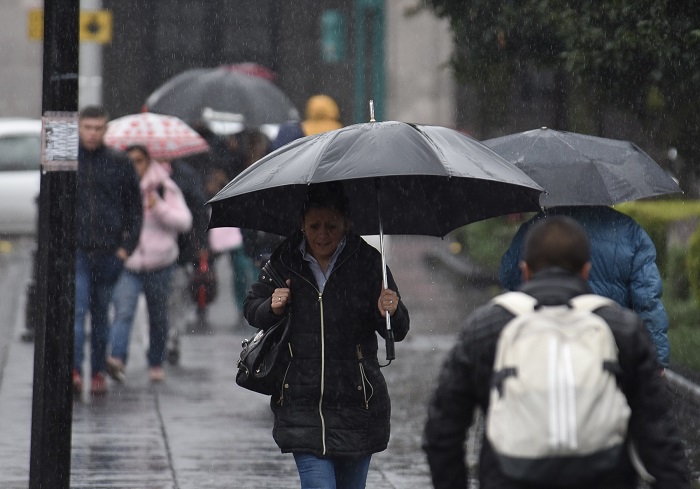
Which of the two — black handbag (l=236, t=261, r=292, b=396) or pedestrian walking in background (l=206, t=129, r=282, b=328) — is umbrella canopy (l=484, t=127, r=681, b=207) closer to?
black handbag (l=236, t=261, r=292, b=396)

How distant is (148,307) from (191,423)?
1.86 m

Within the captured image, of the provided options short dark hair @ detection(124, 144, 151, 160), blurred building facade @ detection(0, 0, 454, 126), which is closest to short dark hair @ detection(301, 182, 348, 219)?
short dark hair @ detection(124, 144, 151, 160)

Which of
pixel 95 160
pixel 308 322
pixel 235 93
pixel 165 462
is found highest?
pixel 235 93

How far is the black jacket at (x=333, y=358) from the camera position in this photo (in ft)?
18.2

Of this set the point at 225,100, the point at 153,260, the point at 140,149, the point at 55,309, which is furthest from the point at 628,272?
the point at 225,100

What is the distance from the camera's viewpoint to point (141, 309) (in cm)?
1398

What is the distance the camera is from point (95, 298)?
10656mm

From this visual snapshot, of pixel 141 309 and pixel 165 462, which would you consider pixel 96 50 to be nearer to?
pixel 141 309

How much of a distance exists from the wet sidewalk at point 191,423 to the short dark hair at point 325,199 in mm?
2481

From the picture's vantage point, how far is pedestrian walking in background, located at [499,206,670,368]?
22.0ft

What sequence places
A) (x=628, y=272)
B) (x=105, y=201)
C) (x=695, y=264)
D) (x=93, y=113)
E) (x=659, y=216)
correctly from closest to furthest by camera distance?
(x=628, y=272), (x=93, y=113), (x=105, y=201), (x=695, y=264), (x=659, y=216)

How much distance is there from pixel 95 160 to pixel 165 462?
9.44 feet

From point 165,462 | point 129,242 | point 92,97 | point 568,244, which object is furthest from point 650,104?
point 568,244

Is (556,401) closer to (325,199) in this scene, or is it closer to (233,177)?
(325,199)
